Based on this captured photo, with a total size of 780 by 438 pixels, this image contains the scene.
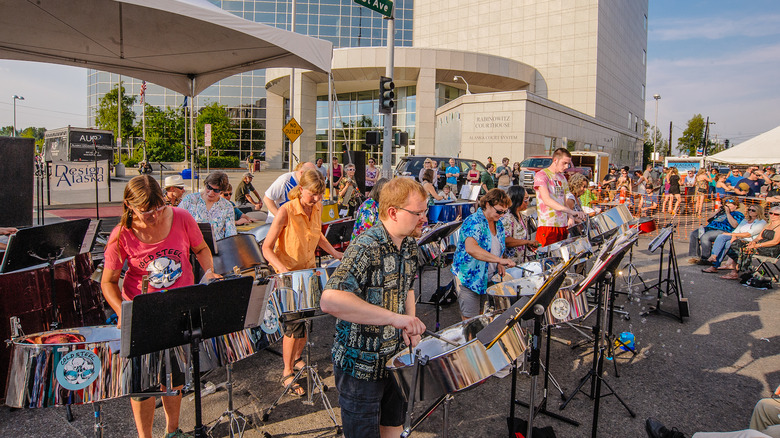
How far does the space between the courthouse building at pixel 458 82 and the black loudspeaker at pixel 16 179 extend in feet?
67.0

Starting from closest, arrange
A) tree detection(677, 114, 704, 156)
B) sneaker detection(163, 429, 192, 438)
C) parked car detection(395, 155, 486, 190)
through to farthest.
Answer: sneaker detection(163, 429, 192, 438) → parked car detection(395, 155, 486, 190) → tree detection(677, 114, 704, 156)

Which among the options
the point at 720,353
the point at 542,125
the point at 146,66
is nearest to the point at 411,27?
the point at 542,125

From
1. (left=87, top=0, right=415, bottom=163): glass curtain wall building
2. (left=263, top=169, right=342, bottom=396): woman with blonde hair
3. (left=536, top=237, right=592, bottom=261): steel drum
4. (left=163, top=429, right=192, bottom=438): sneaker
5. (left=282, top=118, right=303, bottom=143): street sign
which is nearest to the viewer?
(left=163, top=429, right=192, bottom=438): sneaker

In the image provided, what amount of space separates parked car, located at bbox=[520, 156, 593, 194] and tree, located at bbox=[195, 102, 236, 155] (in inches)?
1023

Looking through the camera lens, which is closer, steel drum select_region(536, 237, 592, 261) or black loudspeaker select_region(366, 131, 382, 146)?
steel drum select_region(536, 237, 592, 261)

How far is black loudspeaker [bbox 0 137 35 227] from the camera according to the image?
426cm

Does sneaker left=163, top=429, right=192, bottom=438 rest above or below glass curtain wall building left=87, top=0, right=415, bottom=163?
below

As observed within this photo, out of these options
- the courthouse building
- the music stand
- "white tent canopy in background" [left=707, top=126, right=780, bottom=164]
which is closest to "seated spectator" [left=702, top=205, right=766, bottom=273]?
"white tent canopy in background" [left=707, top=126, right=780, bottom=164]

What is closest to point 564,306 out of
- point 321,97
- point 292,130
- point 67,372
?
point 67,372

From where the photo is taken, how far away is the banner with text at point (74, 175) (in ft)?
26.7

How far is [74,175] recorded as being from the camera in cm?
836

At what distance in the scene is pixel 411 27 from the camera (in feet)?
132

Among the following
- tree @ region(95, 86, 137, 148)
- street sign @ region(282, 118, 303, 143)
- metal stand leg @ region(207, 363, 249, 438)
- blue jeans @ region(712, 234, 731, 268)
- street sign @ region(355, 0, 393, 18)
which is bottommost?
metal stand leg @ region(207, 363, 249, 438)

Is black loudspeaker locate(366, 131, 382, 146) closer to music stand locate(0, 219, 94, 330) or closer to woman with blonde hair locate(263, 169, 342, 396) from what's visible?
woman with blonde hair locate(263, 169, 342, 396)
